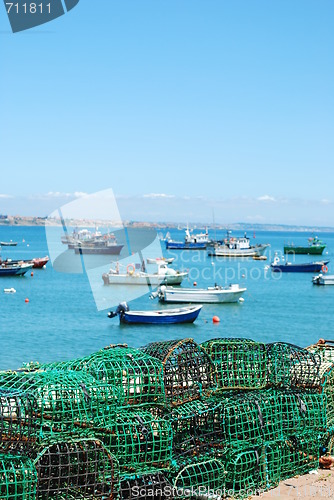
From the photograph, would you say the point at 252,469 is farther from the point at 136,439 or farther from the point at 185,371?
the point at 136,439

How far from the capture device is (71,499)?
5.81 metres

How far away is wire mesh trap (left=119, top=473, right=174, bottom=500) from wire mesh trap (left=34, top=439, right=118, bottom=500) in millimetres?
447

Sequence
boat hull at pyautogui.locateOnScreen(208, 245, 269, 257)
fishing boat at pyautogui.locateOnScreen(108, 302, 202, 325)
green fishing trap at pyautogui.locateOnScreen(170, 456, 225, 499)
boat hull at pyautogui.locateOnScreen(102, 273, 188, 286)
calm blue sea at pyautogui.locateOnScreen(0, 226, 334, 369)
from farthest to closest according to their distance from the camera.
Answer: boat hull at pyautogui.locateOnScreen(208, 245, 269, 257) → boat hull at pyautogui.locateOnScreen(102, 273, 188, 286) → fishing boat at pyautogui.locateOnScreen(108, 302, 202, 325) → calm blue sea at pyautogui.locateOnScreen(0, 226, 334, 369) → green fishing trap at pyautogui.locateOnScreen(170, 456, 225, 499)

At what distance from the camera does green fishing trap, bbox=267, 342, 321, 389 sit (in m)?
8.63

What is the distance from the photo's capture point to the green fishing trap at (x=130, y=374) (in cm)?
697

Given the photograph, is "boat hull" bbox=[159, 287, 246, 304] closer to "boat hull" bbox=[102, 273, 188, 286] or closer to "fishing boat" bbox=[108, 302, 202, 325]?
"boat hull" bbox=[102, 273, 188, 286]

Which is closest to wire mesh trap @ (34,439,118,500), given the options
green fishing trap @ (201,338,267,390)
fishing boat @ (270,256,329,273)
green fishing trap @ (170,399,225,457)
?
green fishing trap @ (170,399,225,457)

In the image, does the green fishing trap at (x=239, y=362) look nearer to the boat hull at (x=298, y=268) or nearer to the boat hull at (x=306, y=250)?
the boat hull at (x=298, y=268)

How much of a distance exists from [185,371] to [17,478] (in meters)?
2.76

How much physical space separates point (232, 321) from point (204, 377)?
25.5 metres

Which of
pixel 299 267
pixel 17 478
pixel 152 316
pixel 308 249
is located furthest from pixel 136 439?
pixel 308 249

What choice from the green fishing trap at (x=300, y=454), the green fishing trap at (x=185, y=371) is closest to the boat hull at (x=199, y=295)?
the green fishing trap at (x=300, y=454)

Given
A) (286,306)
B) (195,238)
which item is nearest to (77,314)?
(286,306)

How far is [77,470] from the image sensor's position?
5.79 metres
